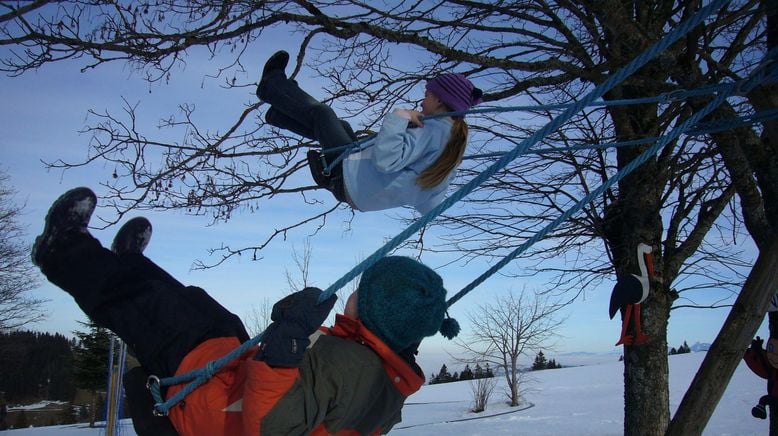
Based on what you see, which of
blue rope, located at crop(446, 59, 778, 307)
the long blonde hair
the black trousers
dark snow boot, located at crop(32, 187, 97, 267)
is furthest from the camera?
the long blonde hair

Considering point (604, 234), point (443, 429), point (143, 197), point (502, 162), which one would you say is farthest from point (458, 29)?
point (443, 429)

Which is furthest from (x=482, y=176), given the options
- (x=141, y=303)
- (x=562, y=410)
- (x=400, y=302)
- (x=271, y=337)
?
(x=562, y=410)

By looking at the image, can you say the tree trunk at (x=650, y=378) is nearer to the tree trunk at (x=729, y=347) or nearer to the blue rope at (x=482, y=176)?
the tree trunk at (x=729, y=347)

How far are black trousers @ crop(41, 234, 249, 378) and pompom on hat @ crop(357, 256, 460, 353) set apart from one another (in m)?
0.57

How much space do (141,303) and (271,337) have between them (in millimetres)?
715

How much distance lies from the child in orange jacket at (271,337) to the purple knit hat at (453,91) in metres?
0.84

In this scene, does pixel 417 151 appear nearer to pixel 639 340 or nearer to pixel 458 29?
pixel 639 340

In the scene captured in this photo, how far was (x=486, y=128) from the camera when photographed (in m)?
5.84

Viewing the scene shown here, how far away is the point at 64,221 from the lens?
7.14 ft

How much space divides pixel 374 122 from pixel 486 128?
3.76ft

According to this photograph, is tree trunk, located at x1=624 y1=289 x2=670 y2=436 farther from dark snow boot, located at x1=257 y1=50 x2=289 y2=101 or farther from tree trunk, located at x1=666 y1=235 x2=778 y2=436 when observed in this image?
dark snow boot, located at x1=257 y1=50 x2=289 y2=101

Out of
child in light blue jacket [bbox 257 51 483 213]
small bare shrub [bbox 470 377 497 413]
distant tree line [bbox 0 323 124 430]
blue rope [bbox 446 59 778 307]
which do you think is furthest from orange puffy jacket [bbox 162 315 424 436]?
distant tree line [bbox 0 323 124 430]

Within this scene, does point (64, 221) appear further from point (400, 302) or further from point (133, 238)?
point (400, 302)

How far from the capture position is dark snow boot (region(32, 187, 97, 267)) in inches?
83.3
